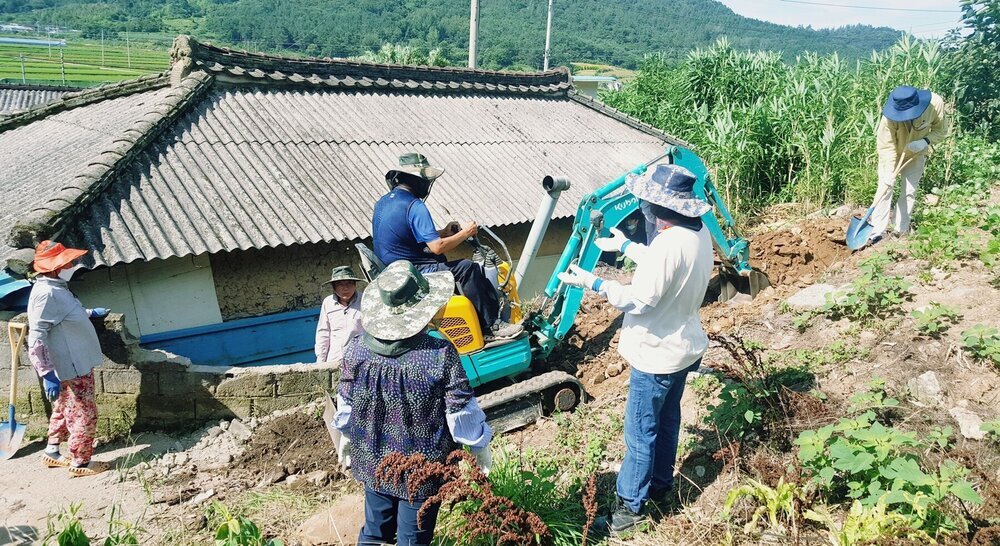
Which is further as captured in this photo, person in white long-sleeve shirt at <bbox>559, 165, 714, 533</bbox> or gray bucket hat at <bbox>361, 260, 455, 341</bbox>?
person in white long-sleeve shirt at <bbox>559, 165, 714, 533</bbox>

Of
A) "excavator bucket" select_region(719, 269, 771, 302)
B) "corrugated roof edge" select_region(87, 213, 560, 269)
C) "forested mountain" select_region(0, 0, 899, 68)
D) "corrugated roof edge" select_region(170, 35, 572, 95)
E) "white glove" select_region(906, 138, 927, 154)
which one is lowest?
"excavator bucket" select_region(719, 269, 771, 302)

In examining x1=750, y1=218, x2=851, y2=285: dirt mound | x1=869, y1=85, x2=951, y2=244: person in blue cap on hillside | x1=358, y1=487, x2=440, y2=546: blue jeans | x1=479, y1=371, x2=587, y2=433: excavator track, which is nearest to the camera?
x1=358, y1=487, x2=440, y2=546: blue jeans

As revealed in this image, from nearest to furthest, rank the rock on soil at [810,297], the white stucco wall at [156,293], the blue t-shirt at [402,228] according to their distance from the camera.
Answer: the blue t-shirt at [402,228]
the rock on soil at [810,297]
the white stucco wall at [156,293]

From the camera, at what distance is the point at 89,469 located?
5.25 m

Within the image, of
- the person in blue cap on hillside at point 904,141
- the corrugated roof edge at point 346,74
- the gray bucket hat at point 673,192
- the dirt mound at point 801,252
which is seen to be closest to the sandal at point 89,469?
the gray bucket hat at point 673,192

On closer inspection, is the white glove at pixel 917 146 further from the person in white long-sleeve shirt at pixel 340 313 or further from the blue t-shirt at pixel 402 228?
the person in white long-sleeve shirt at pixel 340 313

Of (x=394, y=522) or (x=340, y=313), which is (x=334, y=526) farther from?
(x=340, y=313)

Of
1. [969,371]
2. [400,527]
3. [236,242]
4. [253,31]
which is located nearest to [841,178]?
[969,371]

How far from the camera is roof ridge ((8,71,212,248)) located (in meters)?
5.77

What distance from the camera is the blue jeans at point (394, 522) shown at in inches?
123

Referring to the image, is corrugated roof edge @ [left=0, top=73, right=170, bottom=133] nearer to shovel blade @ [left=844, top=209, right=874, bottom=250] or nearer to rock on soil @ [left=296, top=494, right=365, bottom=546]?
rock on soil @ [left=296, top=494, right=365, bottom=546]

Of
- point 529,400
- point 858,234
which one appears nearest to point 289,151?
point 529,400

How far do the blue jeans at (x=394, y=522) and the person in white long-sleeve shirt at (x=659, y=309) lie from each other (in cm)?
117

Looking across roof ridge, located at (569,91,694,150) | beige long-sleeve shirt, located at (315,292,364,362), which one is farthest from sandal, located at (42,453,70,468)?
roof ridge, located at (569,91,694,150)
